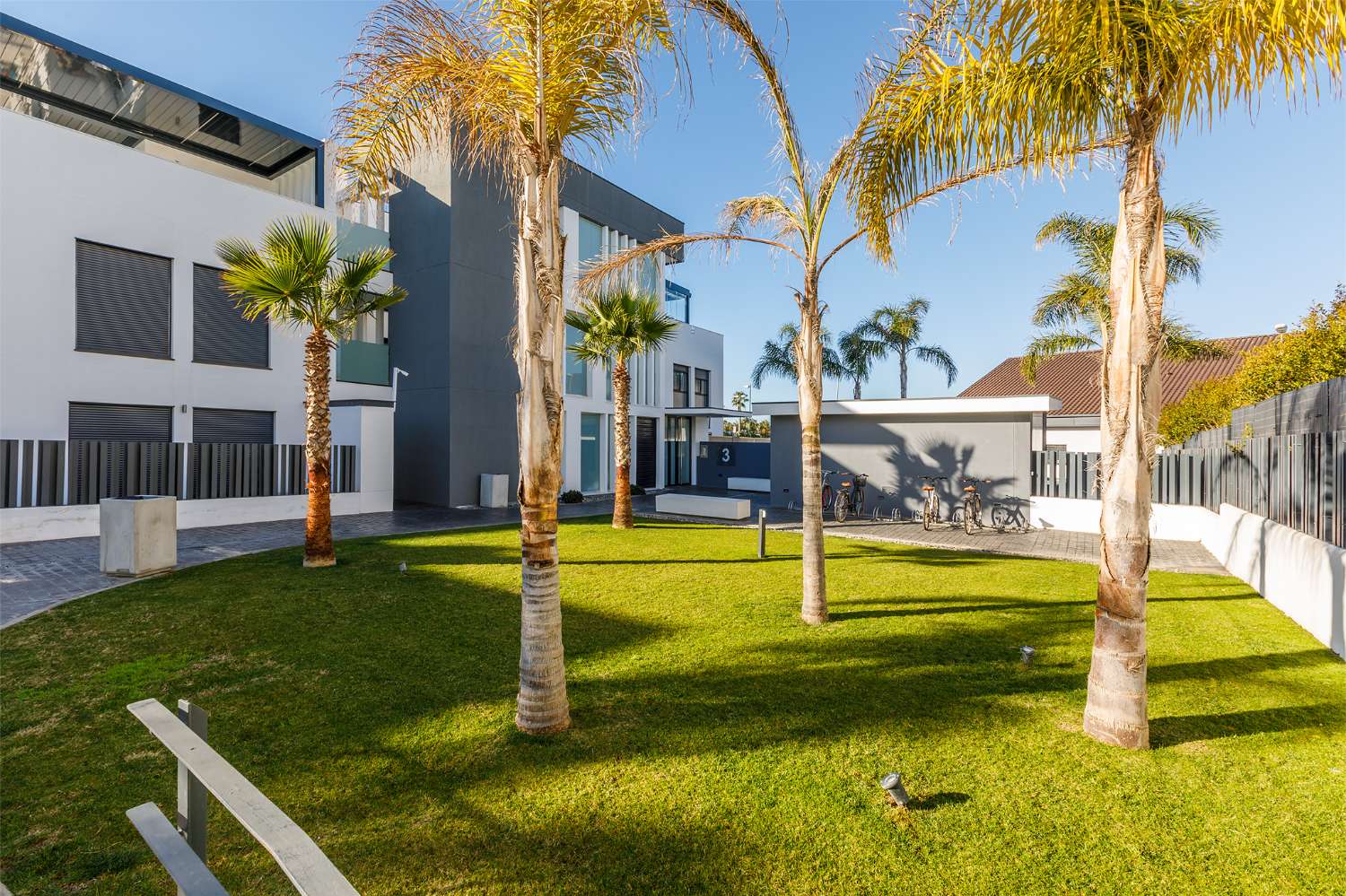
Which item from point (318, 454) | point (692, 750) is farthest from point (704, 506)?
point (692, 750)

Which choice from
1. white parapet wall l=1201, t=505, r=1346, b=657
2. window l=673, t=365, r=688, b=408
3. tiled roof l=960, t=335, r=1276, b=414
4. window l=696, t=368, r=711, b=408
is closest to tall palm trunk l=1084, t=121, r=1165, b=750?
white parapet wall l=1201, t=505, r=1346, b=657

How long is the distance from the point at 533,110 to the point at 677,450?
2535 centimetres

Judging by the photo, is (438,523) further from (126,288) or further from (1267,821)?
(1267,821)

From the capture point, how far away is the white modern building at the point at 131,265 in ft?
41.5

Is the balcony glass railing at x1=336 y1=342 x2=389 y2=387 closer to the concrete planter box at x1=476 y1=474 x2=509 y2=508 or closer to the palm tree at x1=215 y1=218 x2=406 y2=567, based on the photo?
the concrete planter box at x1=476 y1=474 x2=509 y2=508

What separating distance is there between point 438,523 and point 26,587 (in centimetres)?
734

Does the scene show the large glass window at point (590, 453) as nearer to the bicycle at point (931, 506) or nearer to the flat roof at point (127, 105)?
the flat roof at point (127, 105)

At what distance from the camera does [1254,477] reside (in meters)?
9.13

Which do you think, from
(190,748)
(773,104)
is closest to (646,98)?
(773,104)

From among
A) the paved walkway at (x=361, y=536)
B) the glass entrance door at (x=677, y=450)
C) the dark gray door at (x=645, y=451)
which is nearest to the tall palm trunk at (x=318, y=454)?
the paved walkway at (x=361, y=536)

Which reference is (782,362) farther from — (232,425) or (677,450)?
(232,425)

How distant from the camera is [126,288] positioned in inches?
558

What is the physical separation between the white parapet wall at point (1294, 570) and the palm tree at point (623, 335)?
35.2 ft

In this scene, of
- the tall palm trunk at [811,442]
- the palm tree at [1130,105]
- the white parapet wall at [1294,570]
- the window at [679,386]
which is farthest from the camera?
the window at [679,386]
